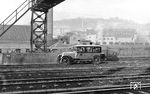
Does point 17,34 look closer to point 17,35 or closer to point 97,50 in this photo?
point 17,35

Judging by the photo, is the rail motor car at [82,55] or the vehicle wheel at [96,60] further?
the vehicle wheel at [96,60]

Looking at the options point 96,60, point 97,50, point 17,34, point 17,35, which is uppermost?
point 17,34

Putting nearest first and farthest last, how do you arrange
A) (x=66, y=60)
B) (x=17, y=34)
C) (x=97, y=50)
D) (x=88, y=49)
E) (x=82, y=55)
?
1. (x=82, y=55)
2. (x=66, y=60)
3. (x=88, y=49)
4. (x=97, y=50)
5. (x=17, y=34)

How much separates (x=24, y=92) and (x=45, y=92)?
0.86m

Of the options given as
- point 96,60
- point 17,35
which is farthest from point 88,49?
point 17,35

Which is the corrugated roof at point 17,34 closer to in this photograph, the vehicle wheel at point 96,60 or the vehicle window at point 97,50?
the vehicle window at point 97,50

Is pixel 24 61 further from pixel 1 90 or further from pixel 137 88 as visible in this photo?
pixel 137 88

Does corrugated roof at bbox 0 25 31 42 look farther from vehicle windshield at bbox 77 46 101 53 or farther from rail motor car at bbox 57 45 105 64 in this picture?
vehicle windshield at bbox 77 46 101 53

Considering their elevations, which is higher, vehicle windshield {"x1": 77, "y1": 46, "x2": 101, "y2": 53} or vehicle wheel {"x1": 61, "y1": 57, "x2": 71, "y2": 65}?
vehicle windshield {"x1": 77, "y1": 46, "x2": 101, "y2": 53}

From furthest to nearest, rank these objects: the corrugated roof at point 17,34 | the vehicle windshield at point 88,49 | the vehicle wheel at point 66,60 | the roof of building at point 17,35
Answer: the corrugated roof at point 17,34 < the roof of building at point 17,35 < the vehicle windshield at point 88,49 < the vehicle wheel at point 66,60

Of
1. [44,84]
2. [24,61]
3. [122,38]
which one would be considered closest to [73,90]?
[44,84]

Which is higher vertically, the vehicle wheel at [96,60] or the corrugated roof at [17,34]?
the corrugated roof at [17,34]

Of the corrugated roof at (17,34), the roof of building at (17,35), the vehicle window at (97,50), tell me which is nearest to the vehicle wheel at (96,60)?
the vehicle window at (97,50)

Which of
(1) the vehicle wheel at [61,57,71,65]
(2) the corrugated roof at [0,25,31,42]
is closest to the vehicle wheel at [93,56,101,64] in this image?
(1) the vehicle wheel at [61,57,71,65]
